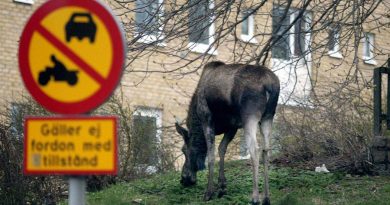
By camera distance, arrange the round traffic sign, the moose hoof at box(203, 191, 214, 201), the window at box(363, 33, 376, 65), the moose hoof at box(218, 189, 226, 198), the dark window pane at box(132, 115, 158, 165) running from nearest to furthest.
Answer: the round traffic sign < the moose hoof at box(203, 191, 214, 201) < the moose hoof at box(218, 189, 226, 198) < the window at box(363, 33, 376, 65) < the dark window pane at box(132, 115, 158, 165)

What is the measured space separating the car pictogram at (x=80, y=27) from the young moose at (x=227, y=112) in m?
6.87

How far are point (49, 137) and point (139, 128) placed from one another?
39.2 ft

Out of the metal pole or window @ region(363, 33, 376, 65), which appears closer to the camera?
the metal pole

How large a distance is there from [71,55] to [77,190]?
2.80 ft

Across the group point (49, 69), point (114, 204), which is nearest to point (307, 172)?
point (114, 204)

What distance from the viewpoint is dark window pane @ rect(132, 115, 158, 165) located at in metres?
18.0

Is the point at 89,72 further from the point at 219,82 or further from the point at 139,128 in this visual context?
the point at 139,128

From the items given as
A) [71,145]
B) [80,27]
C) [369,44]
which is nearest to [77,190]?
[71,145]

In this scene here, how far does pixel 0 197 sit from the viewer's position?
14102 mm

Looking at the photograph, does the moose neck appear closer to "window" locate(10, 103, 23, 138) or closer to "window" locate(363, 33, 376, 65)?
"window" locate(10, 103, 23, 138)

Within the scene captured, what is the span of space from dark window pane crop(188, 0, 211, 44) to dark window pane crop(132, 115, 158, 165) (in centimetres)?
307

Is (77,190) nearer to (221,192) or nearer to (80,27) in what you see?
(80,27)

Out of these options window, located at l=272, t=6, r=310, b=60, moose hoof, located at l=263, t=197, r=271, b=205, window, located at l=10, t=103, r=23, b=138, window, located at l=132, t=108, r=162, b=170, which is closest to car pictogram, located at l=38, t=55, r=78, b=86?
moose hoof, located at l=263, t=197, r=271, b=205

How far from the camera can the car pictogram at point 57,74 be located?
6.26m
